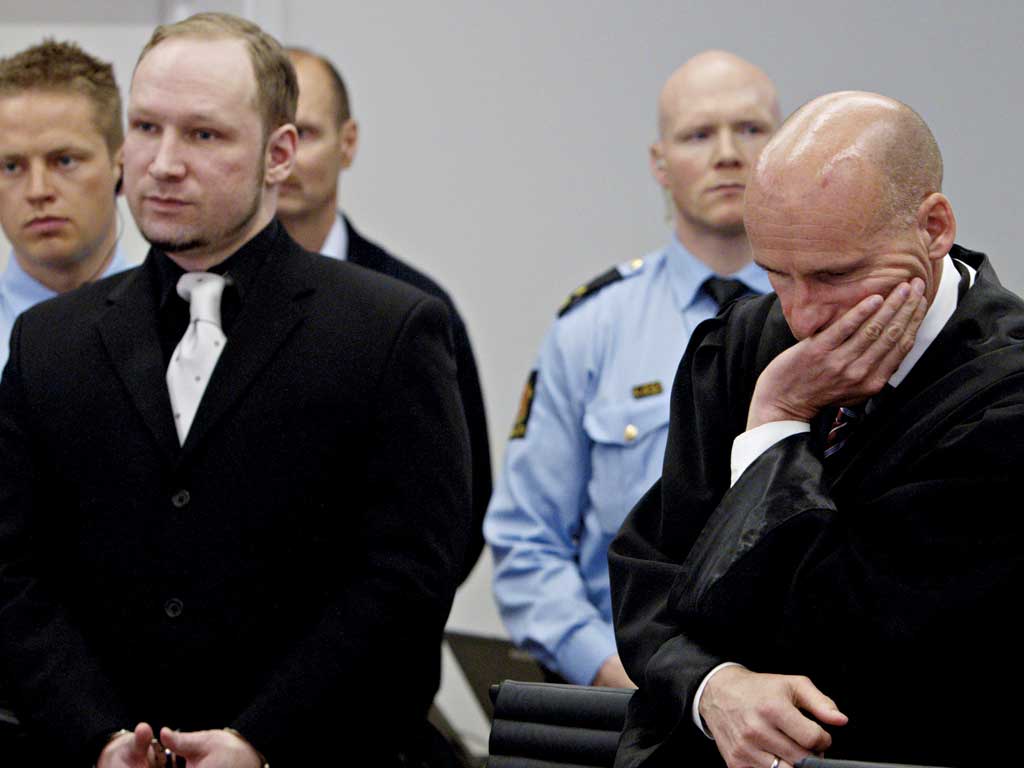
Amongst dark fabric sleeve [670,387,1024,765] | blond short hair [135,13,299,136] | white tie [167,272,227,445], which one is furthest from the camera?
blond short hair [135,13,299,136]

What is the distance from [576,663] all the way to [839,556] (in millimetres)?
1306

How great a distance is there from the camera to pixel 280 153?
103 inches

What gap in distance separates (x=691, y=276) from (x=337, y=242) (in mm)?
826

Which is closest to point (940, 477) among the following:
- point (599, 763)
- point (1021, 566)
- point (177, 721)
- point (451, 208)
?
point (1021, 566)

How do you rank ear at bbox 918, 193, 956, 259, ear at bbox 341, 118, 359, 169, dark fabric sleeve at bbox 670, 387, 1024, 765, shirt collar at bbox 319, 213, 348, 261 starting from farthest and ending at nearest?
1. ear at bbox 341, 118, 359, 169
2. shirt collar at bbox 319, 213, 348, 261
3. ear at bbox 918, 193, 956, 259
4. dark fabric sleeve at bbox 670, 387, 1024, 765

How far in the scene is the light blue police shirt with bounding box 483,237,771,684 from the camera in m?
3.08

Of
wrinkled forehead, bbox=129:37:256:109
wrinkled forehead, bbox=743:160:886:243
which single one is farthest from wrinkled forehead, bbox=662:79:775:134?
wrinkled forehead, bbox=743:160:886:243

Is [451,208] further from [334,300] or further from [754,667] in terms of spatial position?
[754,667]

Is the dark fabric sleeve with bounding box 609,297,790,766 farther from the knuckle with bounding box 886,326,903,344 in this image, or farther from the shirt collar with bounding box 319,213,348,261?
the shirt collar with bounding box 319,213,348,261

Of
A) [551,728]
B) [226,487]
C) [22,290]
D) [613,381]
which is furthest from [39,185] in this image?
[551,728]

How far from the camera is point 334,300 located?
2523mm

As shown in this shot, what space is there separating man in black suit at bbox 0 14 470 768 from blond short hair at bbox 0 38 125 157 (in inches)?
24.4

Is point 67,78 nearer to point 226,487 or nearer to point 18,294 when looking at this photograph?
point 18,294

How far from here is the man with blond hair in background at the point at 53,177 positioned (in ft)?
9.96
